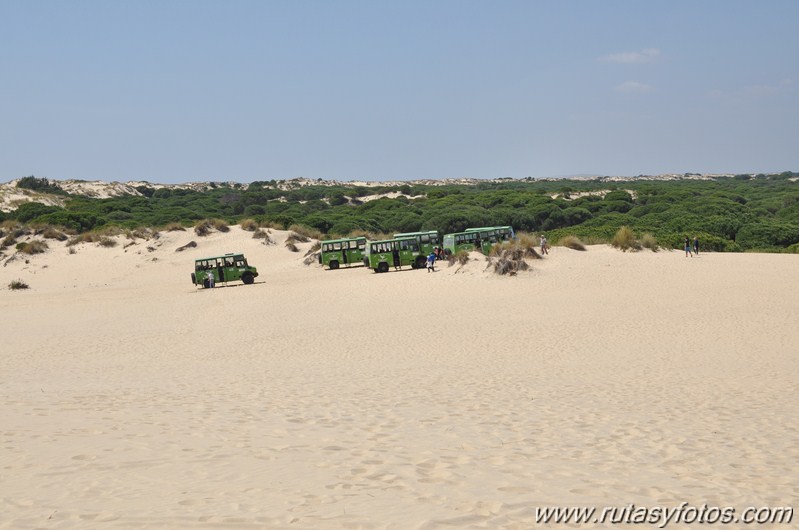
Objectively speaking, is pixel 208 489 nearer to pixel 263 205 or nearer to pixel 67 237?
pixel 67 237

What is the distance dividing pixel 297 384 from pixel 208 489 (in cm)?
679

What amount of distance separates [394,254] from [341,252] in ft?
19.3

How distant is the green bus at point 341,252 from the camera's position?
43.5 metres

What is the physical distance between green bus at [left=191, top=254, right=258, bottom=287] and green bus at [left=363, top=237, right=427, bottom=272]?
22.3 feet

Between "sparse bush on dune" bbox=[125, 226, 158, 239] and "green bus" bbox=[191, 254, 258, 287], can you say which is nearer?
"green bus" bbox=[191, 254, 258, 287]

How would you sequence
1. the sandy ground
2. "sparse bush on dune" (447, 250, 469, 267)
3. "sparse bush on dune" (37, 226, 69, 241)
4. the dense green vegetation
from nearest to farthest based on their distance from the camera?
the sandy ground
"sparse bush on dune" (447, 250, 469, 267)
the dense green vegetation
"sparse bush on dune" (37, 226, 69, 241)

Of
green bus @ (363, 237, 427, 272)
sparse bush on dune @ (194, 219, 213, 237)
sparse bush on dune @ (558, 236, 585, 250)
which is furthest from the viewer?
sparse bush on dune @ (194, 219, 213, 237)

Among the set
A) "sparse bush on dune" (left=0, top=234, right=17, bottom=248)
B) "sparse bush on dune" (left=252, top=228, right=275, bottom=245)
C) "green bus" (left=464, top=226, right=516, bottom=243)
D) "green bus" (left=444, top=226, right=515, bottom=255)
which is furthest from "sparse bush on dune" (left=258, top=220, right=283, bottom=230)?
"green bus" (left=464, top=226, right=516, bottom=243)

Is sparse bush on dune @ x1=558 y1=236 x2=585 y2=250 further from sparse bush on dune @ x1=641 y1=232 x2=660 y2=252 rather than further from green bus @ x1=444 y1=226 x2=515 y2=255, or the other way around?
green bus @ x1=444 y1=226 x2=515 y2=255

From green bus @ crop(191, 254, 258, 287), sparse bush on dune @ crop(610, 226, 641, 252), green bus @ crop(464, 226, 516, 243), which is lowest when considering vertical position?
green bus @ crop(191, 254, 258, 287)

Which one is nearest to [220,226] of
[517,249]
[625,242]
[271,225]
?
[271,225]

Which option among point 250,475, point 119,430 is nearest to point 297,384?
point 119,430

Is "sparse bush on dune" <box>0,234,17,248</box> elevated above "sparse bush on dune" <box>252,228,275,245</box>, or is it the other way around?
"sparse bush on dune" <box>0,234,17,248</box>

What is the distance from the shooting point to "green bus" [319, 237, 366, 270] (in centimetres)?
4347
